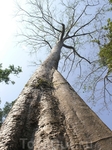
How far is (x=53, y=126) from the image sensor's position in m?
1.84

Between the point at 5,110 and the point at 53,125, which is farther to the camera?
the point at 5,110

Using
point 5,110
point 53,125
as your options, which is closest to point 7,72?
point 5,110

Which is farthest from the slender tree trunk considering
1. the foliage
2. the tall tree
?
the foliage

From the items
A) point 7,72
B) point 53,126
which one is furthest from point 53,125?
point 7,72

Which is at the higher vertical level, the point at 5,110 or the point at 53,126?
the point at 5,110

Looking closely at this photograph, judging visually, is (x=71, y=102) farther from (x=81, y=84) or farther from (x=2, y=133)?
(x=81, y=84)

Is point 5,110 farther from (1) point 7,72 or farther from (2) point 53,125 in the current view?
(2) point 53,125

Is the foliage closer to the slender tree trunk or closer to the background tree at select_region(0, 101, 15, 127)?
the background tree at select_region(0, 101, 15, 127)

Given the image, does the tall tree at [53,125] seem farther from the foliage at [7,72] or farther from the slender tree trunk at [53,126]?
the foliage at [7,72]

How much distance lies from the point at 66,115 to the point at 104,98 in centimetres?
701

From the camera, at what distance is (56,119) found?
199 centimetres

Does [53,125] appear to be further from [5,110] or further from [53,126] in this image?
[5,110]

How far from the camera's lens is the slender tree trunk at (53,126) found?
5.19 feet

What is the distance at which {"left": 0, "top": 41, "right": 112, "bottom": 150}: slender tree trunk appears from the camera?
1.58m
